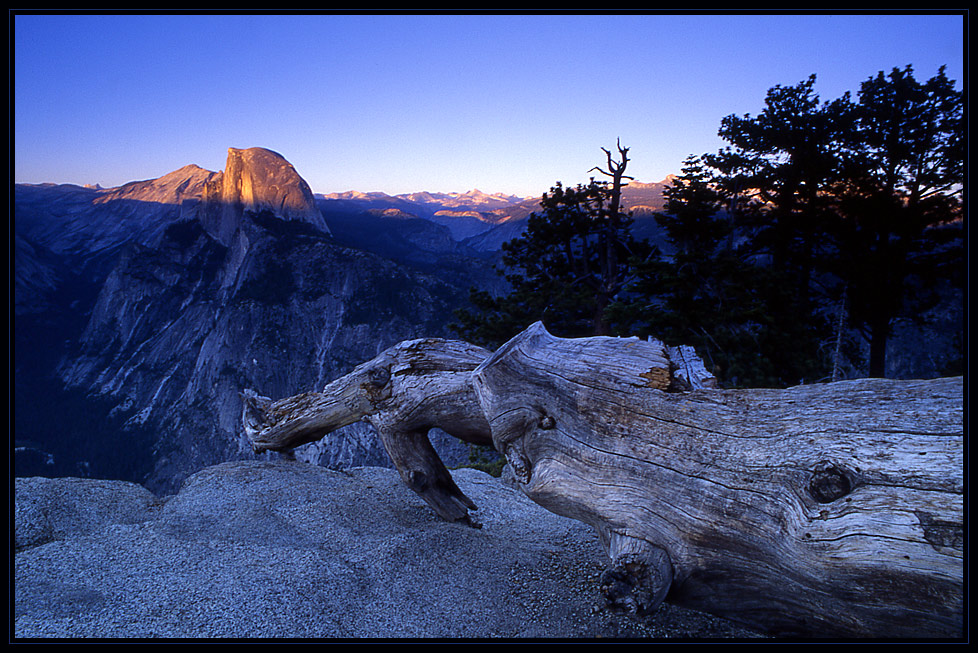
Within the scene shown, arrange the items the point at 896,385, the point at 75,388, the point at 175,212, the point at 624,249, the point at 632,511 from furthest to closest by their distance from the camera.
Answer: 1. the point at 175,212
2. the point at 75,388
3. the point at 624,249
4. the point at 632,511
5. the point at 896,385

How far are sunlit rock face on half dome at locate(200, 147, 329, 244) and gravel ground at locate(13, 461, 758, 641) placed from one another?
65499 mm

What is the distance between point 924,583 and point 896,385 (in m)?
1.30

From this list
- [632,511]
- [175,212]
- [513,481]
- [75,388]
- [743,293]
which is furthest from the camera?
[175,212]

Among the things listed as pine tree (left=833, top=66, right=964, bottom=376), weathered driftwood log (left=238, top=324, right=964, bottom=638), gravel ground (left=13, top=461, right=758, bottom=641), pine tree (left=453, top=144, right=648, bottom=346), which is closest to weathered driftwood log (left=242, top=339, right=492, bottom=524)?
gravel ground (left=13, top=461, right=758, bottom=641)

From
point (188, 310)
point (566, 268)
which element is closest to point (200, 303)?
point (188, 310)

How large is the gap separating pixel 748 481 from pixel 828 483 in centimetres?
52

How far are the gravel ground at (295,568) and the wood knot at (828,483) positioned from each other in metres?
1.81

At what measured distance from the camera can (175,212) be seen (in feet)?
256

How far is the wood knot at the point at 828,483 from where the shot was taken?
3457 millimetres

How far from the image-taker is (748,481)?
384cm

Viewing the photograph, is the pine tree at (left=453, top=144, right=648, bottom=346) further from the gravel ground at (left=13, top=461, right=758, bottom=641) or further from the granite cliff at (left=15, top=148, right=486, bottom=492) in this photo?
the granite cliff at (left=15, top=148, right=486, bottom=492)

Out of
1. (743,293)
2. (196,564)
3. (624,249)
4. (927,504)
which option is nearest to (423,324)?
(624,249)

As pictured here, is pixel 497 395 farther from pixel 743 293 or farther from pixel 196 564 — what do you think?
pixel 743 293

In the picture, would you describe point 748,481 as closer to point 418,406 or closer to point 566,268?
point 418,406
